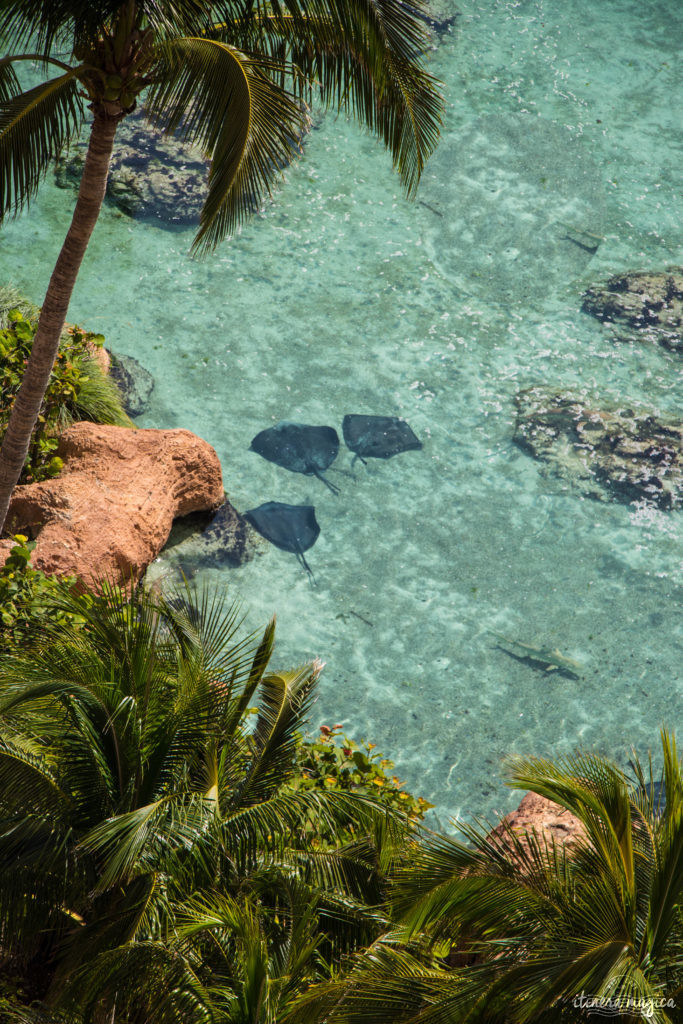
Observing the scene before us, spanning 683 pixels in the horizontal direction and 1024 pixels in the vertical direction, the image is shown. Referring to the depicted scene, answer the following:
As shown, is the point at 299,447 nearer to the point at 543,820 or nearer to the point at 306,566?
the point at 306,566

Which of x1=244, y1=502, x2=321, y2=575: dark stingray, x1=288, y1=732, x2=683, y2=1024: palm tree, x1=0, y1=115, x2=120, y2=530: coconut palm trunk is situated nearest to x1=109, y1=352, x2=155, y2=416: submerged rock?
x1=244, y1=502, x2=321, y2=575: dark stingray

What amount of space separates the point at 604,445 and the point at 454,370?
8.22ft

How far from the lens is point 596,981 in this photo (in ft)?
11.0

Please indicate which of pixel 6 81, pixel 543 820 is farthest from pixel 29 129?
pixel 543 820

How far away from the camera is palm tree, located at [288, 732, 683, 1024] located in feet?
11.2

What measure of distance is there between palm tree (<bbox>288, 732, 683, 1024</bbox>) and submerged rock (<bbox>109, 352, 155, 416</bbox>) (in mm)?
8686

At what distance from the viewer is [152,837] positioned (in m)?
4.23

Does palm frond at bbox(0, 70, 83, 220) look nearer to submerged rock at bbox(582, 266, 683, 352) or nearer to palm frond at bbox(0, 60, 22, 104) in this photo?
palm frond at bbox(0, 60, 22, 104)

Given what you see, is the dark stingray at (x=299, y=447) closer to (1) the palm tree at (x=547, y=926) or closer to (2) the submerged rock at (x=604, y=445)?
(2) the submerged rock at (x=604, y=445)

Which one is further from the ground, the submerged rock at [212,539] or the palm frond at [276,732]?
the palm frond at [276,732]

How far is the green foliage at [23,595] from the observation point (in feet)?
20.4

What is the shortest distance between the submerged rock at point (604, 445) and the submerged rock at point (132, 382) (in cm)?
525

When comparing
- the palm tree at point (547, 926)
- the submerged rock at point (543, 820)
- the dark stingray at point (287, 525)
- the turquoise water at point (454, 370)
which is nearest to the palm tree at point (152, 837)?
the palm tree at point (547, 926)

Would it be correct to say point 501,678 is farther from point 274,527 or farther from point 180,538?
point 180,538
